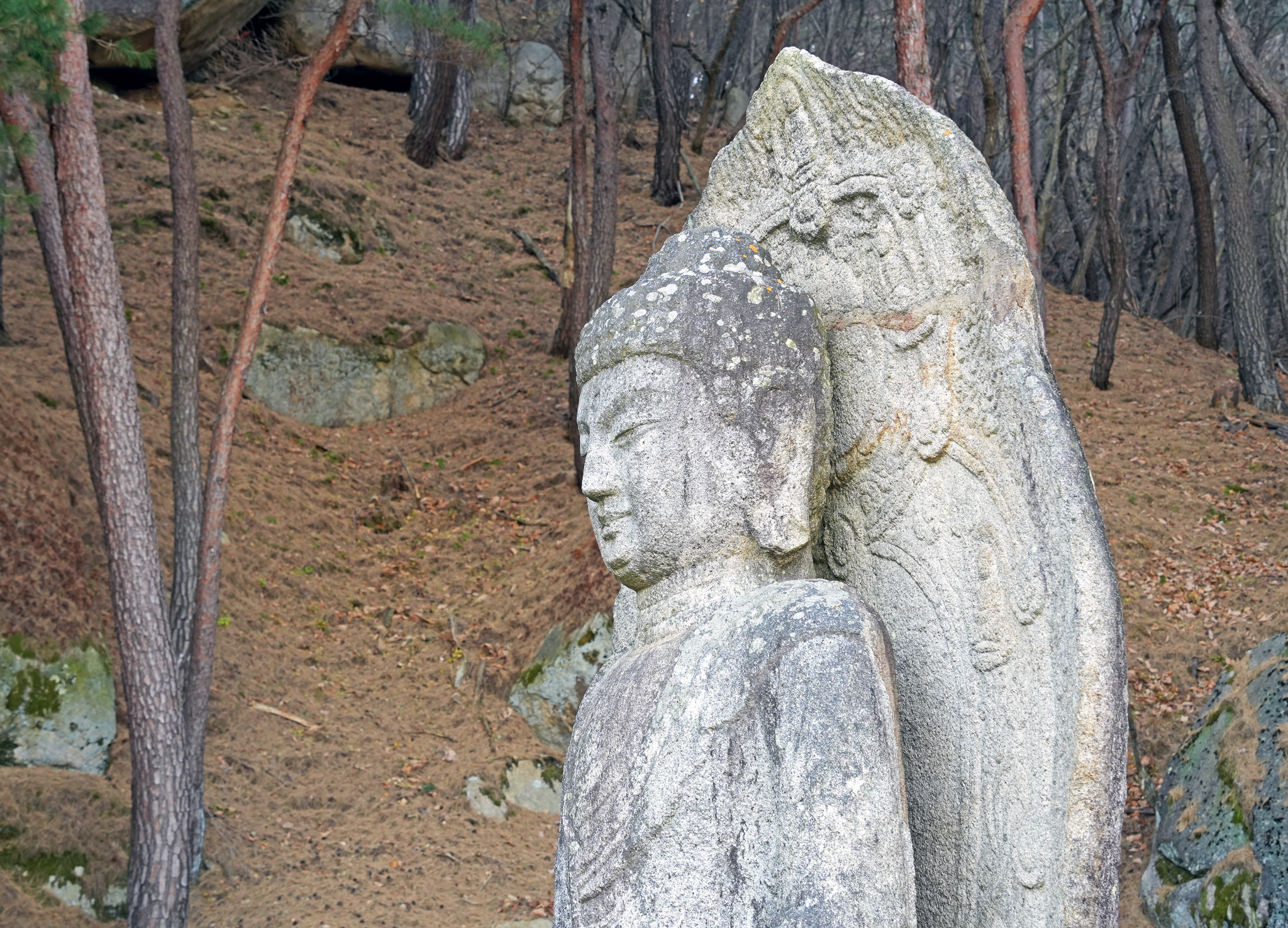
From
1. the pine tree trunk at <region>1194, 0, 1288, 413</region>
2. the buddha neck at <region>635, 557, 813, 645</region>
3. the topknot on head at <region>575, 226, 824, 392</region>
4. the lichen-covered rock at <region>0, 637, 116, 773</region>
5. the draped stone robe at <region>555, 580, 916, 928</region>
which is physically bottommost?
the lichen-covered rock at <region>0, 637, 116, 773</region>

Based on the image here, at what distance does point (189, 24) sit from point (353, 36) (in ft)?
7.73

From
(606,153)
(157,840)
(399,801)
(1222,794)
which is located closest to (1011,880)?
(1222,794)

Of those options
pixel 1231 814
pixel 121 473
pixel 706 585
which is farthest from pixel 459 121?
pixel 706 585

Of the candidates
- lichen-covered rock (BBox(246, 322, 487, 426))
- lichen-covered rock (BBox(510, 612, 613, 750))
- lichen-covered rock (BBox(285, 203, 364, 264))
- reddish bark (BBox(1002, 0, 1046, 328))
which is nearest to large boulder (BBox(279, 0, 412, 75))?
lichen-covered rock (BBox(285, 203, 364, 264))

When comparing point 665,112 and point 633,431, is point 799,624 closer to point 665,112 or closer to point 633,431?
point 633,431

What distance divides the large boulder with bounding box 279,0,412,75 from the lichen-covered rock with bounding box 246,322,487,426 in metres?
4.96

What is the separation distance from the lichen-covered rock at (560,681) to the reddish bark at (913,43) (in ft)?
15.2

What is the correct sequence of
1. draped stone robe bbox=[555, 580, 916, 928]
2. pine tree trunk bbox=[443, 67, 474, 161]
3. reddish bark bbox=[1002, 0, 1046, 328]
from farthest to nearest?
pine tree trunk bbox=[443, 67, 474, 161] < reddish bark bbox=[1002, 0, 1046, 328] < draped stone robe bbox=[555, 580, 916, 928]

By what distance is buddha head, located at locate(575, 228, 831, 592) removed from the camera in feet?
8.17

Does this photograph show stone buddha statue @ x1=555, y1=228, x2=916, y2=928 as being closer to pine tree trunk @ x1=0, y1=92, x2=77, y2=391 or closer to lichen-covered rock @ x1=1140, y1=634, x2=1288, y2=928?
lichen-covered rock @ x1=1140, y1=634, x2=1288, y2=928

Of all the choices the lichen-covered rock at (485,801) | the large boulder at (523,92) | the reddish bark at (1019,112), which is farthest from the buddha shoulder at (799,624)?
the large boulder at (523,92)

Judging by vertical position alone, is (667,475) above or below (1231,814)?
above

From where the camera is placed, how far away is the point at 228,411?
24.4ft

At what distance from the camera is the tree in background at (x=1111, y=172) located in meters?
12.7
